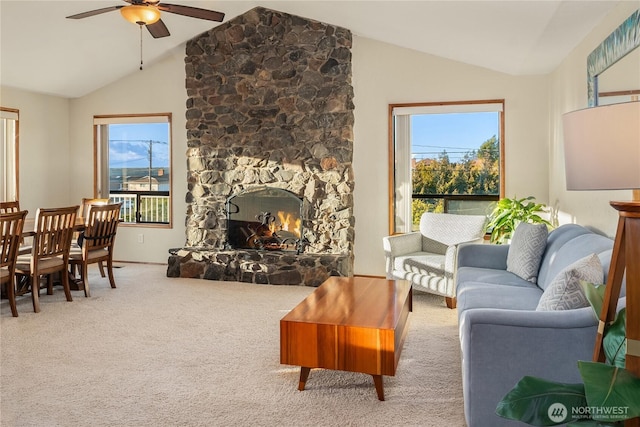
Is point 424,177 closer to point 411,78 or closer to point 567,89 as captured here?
point 411,78

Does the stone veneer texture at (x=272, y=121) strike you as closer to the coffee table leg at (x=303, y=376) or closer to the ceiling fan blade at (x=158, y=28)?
the ceiling fan blade at (x=158, y=28)

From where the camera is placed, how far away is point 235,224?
6406 mm

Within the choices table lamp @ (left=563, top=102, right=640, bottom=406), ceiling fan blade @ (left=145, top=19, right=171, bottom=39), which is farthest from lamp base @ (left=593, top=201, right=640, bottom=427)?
ceiling fan blade @ (left=145, top=19, right=171, bottom=39)

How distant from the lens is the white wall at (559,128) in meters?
3.29

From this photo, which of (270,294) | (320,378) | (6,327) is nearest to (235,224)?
(270,294)

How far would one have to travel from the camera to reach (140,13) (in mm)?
3666

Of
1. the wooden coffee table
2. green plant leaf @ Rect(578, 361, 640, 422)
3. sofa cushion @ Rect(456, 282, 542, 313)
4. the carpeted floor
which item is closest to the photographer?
green plant leaf @ Rect(578, 361, 640, 422)

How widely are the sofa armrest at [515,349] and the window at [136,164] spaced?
5.51m

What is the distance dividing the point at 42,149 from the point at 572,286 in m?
6.85

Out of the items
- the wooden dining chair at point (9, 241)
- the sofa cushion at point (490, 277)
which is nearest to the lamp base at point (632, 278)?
the sofa cushion at point (490, 277)

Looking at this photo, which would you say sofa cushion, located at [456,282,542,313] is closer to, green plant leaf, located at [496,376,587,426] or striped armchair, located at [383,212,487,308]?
striped armchair, located at [383,212,487,308]

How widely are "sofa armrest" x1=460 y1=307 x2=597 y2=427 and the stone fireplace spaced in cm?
352

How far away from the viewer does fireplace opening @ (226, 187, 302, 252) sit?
6184 millimetres

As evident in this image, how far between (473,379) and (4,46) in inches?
222
